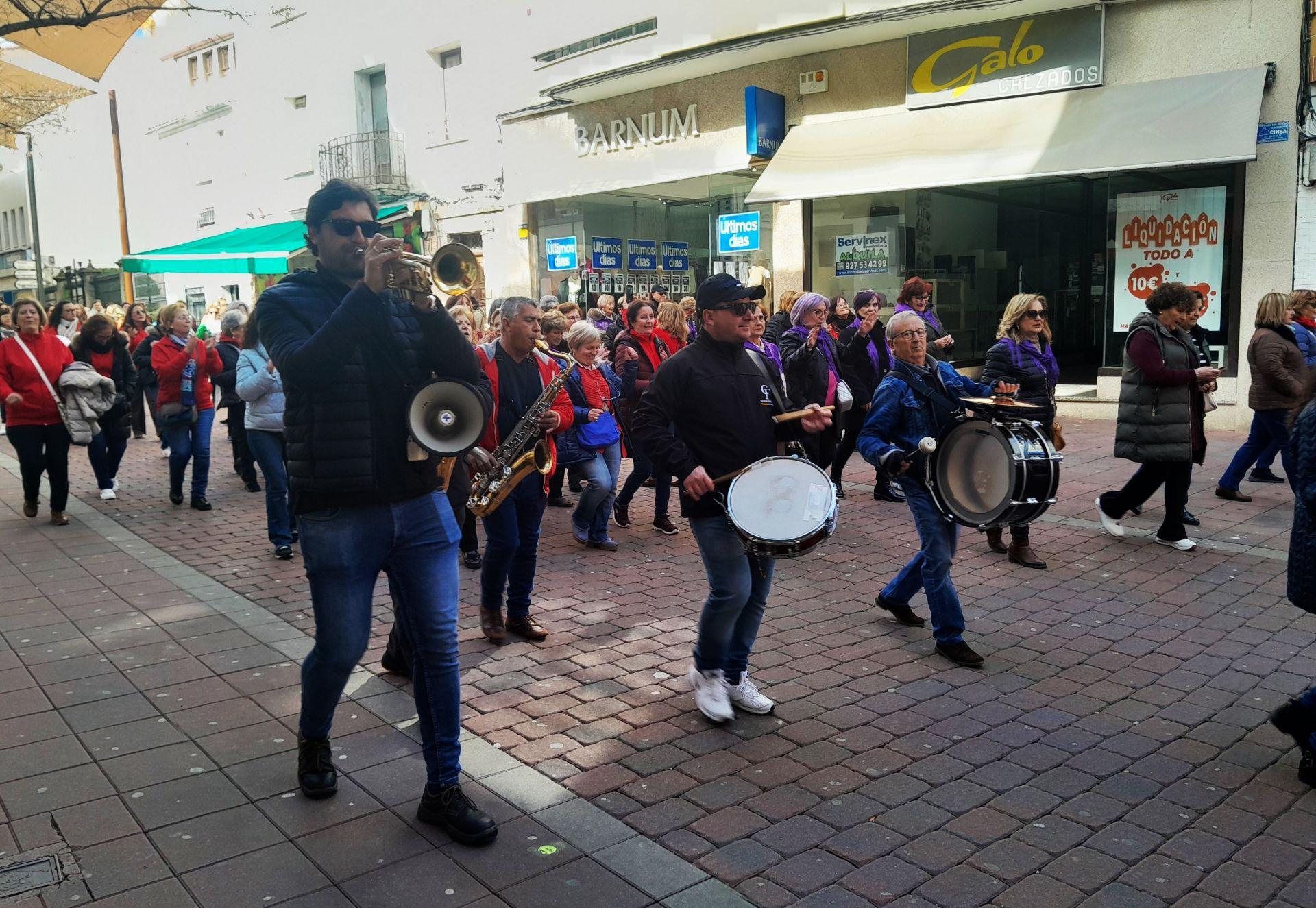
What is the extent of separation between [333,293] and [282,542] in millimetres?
4716

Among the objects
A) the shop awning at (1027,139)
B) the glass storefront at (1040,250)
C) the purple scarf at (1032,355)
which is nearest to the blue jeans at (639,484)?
the purple scarf at (1032,355)

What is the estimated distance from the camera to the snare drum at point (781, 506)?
13.9 ft

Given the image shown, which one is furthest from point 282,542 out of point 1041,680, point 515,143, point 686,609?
point 515,143

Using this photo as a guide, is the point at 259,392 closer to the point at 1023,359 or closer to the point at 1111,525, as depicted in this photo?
the point at 1023,359

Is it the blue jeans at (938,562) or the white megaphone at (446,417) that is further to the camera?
the blue jeans at (938,562)

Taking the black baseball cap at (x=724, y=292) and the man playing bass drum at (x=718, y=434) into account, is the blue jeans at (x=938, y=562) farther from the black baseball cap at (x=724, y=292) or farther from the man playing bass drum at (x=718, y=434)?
the black baseball cap at (x=724, y=292)

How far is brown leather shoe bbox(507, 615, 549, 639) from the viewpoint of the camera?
576 cm

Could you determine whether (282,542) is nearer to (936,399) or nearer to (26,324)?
(26,324)

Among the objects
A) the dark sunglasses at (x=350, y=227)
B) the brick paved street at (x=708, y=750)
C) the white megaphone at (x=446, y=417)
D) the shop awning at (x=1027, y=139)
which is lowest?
the brick paved street at (x=708, y=750)

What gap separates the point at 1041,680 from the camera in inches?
200

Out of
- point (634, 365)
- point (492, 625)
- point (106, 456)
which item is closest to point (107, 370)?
point (106, 456)

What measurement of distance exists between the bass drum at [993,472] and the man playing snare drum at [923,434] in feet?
0.49

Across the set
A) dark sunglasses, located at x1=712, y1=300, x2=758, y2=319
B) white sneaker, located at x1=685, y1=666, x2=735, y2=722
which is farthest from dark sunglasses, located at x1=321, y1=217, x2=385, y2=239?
white sneaker, located at x1=685, y1=666, x2=735, y2=722

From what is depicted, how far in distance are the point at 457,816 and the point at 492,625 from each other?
2.21 meters
